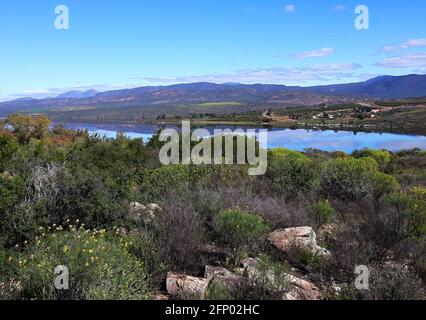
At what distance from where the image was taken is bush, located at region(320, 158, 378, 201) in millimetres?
12516

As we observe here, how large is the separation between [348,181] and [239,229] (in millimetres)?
6574

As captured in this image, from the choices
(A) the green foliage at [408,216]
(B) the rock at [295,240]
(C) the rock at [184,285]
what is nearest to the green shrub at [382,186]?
(A) the green foliage at [408,216]

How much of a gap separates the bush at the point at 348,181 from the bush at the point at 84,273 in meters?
8.58

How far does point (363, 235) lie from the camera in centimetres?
765

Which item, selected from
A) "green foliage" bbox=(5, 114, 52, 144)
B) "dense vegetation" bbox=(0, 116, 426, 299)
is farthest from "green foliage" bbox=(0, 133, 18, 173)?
"green foliage" bbox=(5, 114, 52, 144)

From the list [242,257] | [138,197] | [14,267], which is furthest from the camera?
[138,197]

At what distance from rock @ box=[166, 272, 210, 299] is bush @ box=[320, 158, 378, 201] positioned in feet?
25.7

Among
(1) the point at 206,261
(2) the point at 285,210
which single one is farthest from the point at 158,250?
(2) the point at 285,210

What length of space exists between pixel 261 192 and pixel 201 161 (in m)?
3.92

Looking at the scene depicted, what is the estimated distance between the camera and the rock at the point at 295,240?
7.10m

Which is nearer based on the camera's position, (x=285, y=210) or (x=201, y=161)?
(x=285, y=210)

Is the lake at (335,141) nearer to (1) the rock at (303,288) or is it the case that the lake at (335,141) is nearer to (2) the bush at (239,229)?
(2) the bush at (239,229)
